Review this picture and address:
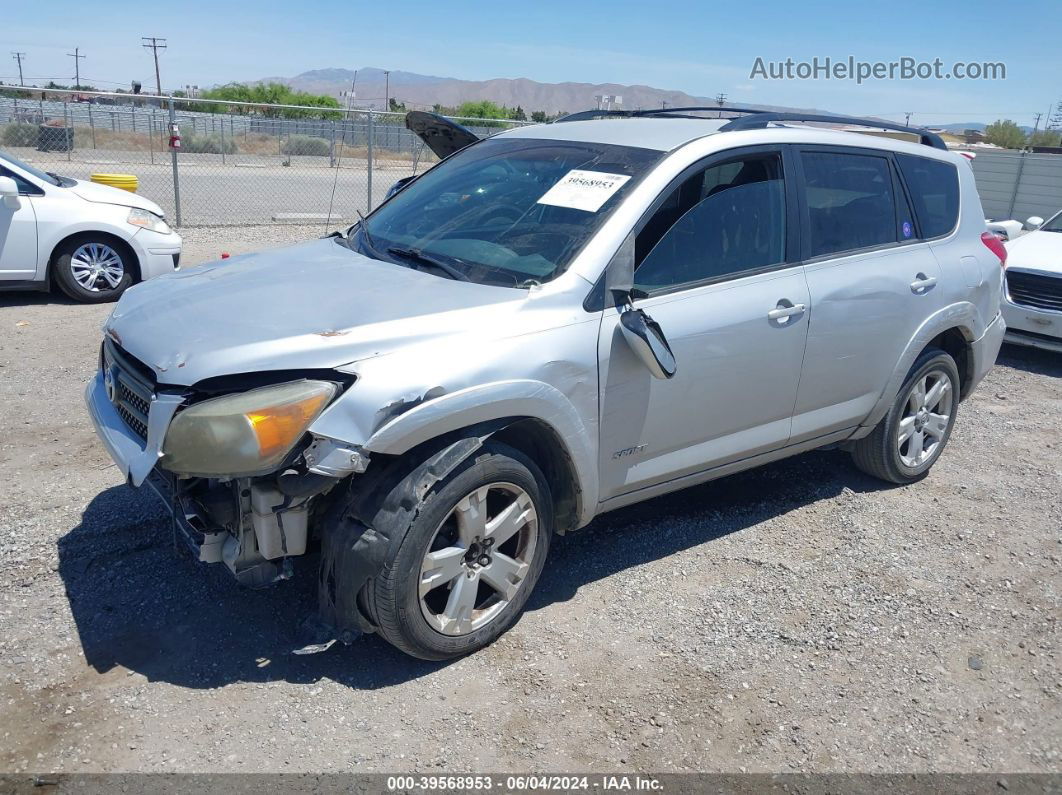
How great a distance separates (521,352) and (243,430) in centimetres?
102

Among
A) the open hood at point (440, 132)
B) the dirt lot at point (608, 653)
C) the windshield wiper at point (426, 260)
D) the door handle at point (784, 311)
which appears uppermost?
the open hood at point (440, 132)

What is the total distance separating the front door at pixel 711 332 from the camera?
3.77m

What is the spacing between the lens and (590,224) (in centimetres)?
377

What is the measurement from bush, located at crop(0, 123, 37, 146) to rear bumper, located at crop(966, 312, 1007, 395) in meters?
31.0

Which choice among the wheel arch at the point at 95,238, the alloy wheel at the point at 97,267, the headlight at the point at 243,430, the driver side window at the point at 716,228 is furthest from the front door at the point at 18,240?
the driver side window at the point at 716,228

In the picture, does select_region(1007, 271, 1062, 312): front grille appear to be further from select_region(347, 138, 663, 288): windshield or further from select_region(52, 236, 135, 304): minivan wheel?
select_region(52, 236, 135, 304): minivan wheel

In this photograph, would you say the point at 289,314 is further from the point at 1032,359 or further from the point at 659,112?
the point at 1032,359

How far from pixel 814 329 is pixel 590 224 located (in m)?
1.30

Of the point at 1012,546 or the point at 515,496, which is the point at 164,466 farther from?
the point at 1012,546

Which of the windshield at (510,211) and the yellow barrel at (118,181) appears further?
the yellow barrel at (118,181)

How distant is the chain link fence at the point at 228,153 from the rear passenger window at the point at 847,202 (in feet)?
23.8

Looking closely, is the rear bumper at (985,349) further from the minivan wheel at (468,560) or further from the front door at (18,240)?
the front door at (18,240)

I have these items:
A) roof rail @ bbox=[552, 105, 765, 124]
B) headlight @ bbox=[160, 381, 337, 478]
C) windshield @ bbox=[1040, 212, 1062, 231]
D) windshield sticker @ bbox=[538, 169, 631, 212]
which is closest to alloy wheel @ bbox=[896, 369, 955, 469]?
roof rail @ bbox=[552, 105, 765, 124]

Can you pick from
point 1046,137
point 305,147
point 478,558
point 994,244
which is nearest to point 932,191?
point 994,244
